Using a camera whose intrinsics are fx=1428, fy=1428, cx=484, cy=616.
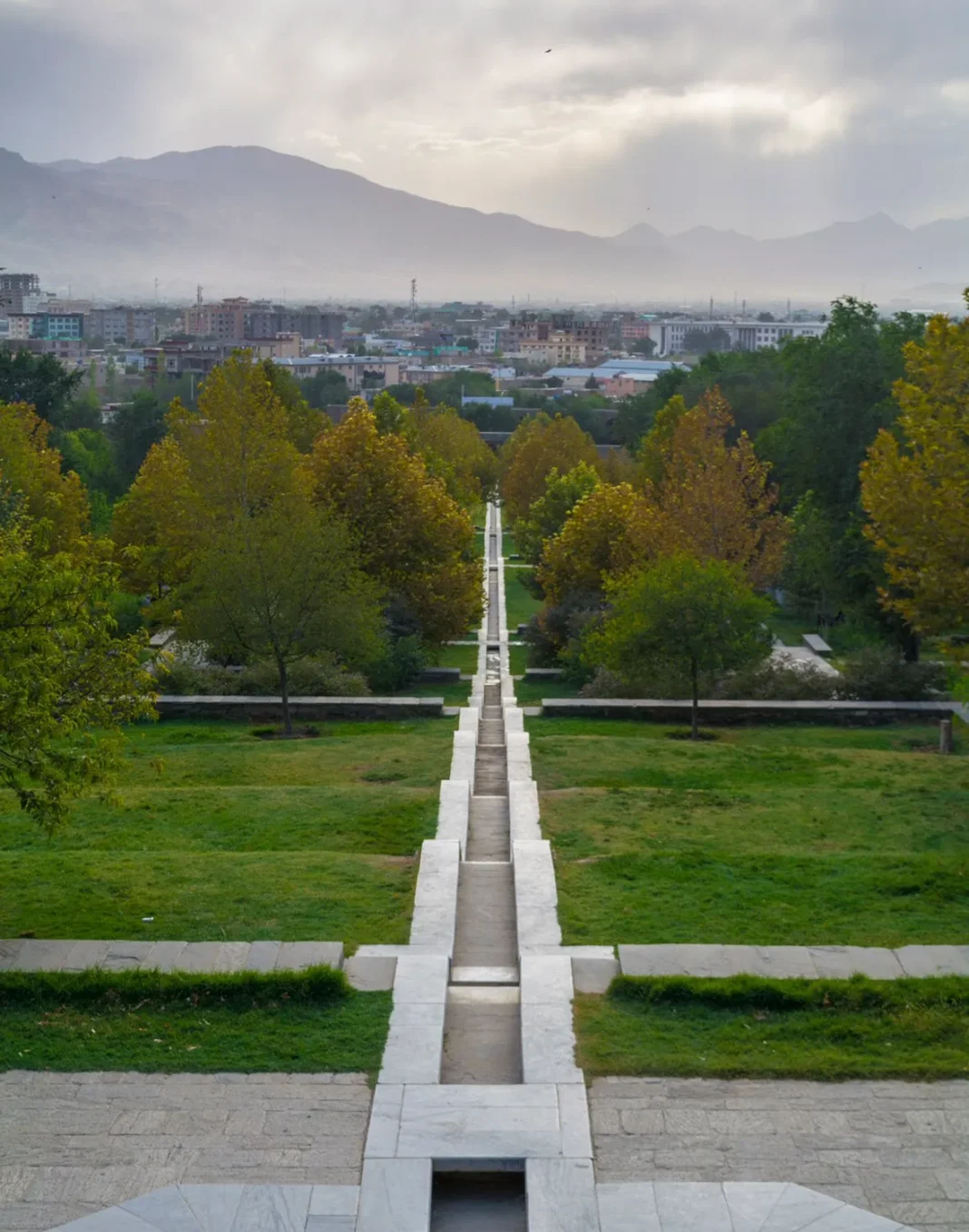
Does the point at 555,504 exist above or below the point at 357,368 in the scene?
above

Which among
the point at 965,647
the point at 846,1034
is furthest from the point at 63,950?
the point at 965,647

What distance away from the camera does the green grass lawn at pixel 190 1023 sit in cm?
879

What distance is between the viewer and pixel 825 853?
13.0 m

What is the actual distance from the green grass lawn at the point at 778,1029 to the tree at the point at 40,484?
23.0m

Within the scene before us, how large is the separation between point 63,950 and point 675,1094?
4524mm

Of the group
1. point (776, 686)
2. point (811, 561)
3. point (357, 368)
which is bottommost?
point (357, 368)

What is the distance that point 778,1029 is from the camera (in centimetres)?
916

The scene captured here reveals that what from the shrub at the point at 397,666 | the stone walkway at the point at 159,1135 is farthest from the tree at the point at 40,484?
the stone walkway at the point at 159,1135

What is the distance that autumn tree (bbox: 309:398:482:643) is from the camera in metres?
30.3

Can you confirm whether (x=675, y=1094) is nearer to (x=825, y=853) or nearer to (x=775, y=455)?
(x=825, y=853)

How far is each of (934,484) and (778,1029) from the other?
946cm

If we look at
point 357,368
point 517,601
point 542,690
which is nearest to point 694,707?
point 542,690

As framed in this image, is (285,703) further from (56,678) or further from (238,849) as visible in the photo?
(56,678)

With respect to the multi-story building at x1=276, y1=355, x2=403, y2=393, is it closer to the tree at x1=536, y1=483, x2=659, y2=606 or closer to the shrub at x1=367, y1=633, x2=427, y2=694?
the tree at x1=536, y1=483, x2=659, y2=606
